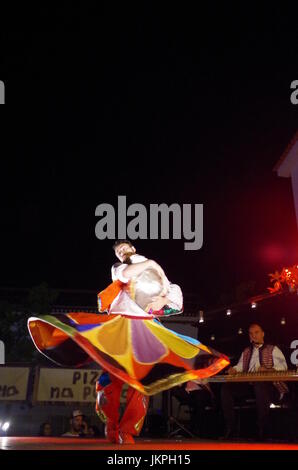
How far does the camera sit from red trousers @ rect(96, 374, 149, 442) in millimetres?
3387

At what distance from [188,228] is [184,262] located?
230 cm

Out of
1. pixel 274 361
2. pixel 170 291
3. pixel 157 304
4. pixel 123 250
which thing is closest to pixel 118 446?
pixel 157 304

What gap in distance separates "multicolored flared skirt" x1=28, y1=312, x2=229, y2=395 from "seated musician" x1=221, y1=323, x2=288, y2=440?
5.88ft

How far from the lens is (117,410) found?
3.48m

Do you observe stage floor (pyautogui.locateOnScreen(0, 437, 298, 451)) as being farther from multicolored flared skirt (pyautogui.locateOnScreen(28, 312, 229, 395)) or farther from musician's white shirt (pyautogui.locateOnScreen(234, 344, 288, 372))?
musician's white shirt (pyautogui.locateOnScreen(234, 344, 288, 372))

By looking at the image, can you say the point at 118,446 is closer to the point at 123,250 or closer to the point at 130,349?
the point at 130,349

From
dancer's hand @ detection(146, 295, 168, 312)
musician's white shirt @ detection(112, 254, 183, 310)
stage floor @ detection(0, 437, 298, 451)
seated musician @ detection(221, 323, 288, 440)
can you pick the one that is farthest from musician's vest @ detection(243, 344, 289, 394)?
dancer's hand @ detection(146, 295, 168, 312)

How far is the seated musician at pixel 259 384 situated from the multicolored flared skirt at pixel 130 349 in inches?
70.6

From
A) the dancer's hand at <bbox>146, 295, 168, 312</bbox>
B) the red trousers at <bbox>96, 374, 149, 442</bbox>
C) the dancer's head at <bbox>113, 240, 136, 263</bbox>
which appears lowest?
the red trousers at <bbox>96, 374, 149, 442</bbox>

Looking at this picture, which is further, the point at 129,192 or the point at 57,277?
the point at 57,277

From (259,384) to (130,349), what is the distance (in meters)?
2.67

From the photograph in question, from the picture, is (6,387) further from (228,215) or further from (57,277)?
(228,215)

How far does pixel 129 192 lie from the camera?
34.7 feet
